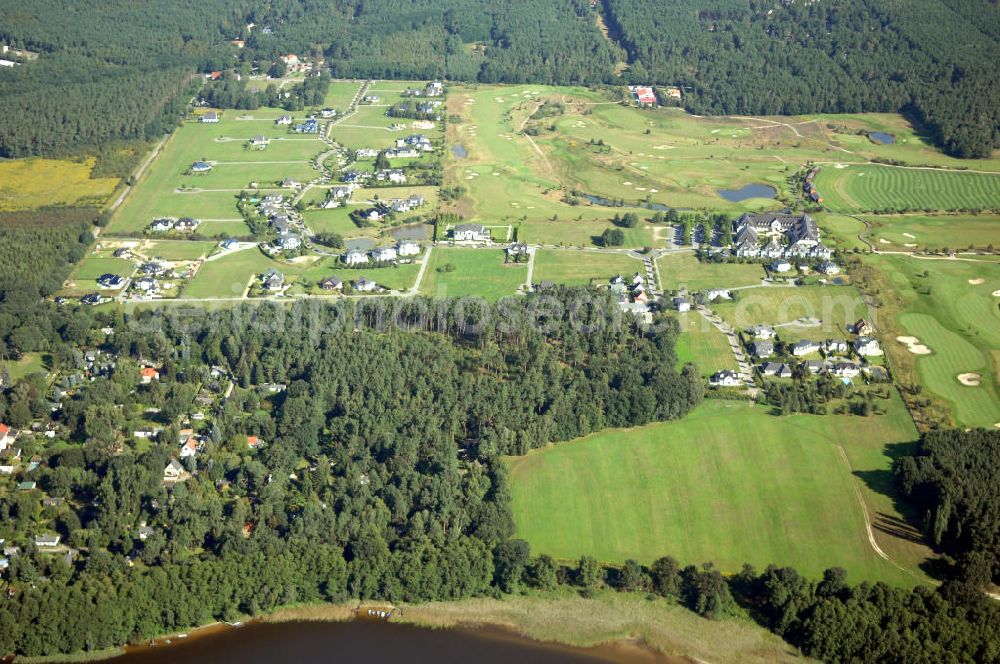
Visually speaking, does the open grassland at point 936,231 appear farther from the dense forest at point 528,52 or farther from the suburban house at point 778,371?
the suburban house at point 778,371

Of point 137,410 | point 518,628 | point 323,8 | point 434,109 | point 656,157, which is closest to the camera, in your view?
point 518,628

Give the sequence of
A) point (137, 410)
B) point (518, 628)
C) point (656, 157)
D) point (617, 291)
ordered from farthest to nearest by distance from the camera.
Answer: point (656, 157) → point (617, 291) → point (137, 410) → point (518, 628)

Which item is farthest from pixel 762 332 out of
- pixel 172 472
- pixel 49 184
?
pixel 49 184

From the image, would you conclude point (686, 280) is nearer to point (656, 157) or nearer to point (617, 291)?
point (617, 291)

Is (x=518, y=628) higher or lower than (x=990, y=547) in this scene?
lower

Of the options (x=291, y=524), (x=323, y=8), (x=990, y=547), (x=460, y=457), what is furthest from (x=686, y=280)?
(x=323, y=8)

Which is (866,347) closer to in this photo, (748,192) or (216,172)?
(748,192)

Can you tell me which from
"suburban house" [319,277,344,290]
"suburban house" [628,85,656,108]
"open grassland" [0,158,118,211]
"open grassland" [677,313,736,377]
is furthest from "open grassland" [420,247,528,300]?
"suburban house" [628,85,656,108]
